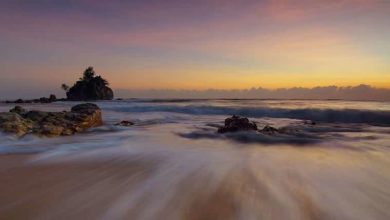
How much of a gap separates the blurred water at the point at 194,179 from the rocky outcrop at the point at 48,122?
1.32 feet

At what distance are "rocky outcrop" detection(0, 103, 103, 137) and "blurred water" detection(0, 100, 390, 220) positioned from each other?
15.9 inches

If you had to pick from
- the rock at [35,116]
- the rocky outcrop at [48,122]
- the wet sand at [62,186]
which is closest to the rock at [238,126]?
the rocky outcrop at [48,122]

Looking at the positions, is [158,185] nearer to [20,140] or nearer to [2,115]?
[20,140]

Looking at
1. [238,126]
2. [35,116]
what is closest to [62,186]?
[35,116]

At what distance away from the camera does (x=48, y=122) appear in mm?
8453

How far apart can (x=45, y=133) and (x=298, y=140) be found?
226 inches

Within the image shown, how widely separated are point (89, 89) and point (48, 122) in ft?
133

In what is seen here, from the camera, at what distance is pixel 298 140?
27.5 feet

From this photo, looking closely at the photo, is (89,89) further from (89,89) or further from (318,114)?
(318,114)

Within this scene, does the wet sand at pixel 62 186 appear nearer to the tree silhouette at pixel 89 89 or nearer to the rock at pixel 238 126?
the rock at pixel 238 126

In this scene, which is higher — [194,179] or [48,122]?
[48,122]

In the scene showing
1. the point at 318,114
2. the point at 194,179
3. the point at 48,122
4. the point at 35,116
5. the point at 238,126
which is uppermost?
the point at 35,116

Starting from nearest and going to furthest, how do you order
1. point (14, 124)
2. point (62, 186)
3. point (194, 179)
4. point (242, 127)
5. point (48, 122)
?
point (62, 186) → point (194, 179) → point (14, 124) → point (48, 122) → point (242, 127)

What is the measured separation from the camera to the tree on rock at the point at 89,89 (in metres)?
47.3
